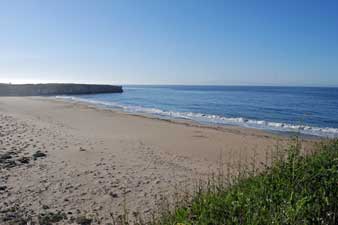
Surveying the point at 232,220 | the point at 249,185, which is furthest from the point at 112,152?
the point at 232,220

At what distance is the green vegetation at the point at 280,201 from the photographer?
2.82 metres

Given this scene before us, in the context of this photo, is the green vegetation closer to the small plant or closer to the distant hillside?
the small plant

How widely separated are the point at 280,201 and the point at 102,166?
7349 mm

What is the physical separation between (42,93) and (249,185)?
7228 cm

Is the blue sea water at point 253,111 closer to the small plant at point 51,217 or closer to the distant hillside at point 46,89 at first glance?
the small plant at point 51,217

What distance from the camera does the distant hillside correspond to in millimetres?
64625

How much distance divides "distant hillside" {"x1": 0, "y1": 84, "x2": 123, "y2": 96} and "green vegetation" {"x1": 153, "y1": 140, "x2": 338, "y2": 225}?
66.9 meters

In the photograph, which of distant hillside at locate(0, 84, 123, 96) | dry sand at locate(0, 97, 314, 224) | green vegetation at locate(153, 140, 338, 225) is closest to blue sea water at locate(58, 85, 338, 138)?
green vegetation at locate(153, 140, 338, 225)

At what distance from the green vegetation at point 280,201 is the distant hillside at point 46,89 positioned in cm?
6694

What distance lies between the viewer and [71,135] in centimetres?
1559

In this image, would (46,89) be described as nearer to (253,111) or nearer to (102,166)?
(253,111)

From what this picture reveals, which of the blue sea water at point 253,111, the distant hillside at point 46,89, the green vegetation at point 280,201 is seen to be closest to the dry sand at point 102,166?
the green vegetation at point 280,201

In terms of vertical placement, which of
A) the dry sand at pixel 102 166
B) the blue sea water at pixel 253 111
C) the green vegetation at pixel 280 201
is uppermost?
the green vegetation at pixel 280 201

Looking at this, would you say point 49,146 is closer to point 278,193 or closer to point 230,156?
point 230,156
